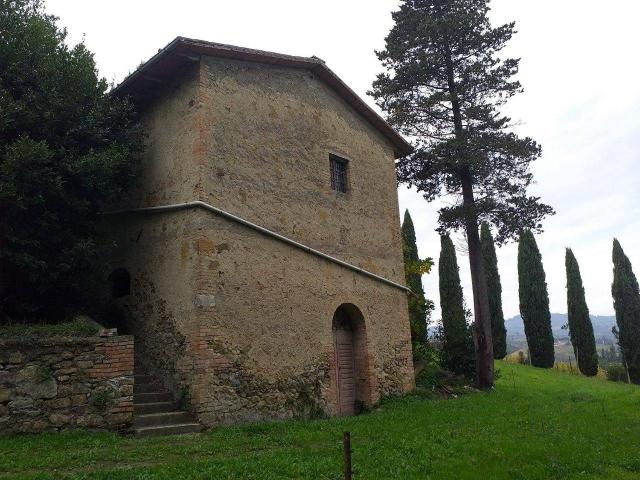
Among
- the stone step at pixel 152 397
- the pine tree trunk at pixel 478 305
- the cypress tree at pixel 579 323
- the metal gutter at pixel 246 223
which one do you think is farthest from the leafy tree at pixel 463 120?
the cypress tree at pixel 579 323

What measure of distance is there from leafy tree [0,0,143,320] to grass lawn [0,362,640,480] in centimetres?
308

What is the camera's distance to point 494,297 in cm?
3148

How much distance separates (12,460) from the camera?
6215 mm

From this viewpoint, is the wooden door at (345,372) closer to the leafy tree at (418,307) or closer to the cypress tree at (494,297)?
the leafy tree at (418,307)

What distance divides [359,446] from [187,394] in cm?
332

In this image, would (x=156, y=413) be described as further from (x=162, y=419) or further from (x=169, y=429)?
(x=169, y=429)

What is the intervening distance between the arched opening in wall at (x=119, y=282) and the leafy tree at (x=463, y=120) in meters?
9.98

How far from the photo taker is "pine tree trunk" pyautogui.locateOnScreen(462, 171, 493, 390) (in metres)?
16.5

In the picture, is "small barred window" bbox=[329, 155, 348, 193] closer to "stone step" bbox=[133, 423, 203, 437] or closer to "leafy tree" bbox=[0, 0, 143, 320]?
"leafy tree" bbox=[0, 0, 143, 320]

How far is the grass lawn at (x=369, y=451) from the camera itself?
6129mm

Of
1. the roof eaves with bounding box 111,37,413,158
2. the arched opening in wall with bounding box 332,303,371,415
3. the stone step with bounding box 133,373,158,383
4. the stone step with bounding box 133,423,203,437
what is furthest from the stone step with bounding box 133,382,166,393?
the roof eaves with bounding box 111,37,413,158

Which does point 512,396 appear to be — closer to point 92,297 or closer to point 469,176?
point 469,176

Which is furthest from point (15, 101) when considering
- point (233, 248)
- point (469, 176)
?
point (469, 176)

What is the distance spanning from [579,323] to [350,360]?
24.2m
